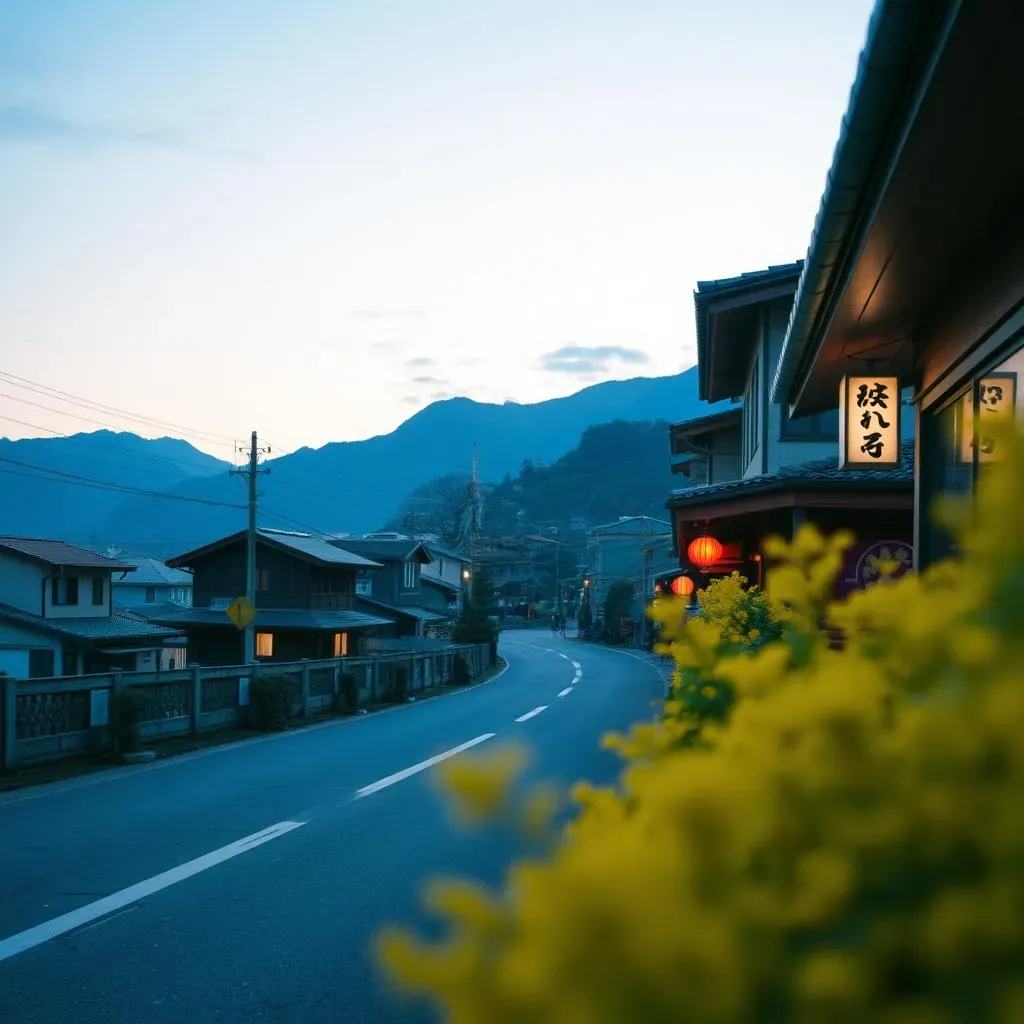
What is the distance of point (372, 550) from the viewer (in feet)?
195

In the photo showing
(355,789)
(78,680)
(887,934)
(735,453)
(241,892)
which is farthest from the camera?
(735,453)

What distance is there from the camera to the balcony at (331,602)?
4266 centimetres

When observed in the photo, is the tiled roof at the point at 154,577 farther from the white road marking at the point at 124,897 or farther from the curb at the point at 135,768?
the white road marking at the point at 124,897

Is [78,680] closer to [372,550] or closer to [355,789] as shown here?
[355,789]

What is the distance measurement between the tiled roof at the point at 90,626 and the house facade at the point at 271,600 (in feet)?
3.99

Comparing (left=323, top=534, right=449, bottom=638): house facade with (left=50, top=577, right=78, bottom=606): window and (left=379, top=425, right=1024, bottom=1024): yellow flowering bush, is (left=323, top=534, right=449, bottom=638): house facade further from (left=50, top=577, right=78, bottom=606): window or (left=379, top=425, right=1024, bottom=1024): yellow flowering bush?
(left=379, top=425, right=1024, bottom=1024): yellow flowering bush

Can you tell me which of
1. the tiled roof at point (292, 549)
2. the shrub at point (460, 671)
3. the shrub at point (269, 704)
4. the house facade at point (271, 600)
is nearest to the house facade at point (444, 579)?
the tiled roof at point (292, 549)

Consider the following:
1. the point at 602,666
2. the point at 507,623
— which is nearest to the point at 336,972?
the point at 602,666

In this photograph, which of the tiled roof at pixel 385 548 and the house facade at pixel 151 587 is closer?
the tiled roof at pixel 385 548

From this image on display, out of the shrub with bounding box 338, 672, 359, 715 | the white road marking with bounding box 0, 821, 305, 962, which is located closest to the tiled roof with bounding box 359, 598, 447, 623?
the shrub with bounding box 338, 672, 359, 715

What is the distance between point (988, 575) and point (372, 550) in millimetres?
59213

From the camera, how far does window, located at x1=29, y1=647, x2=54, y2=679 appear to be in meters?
36.3

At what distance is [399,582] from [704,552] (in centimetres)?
4389

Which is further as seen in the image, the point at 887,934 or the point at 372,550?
the point at 372,550
